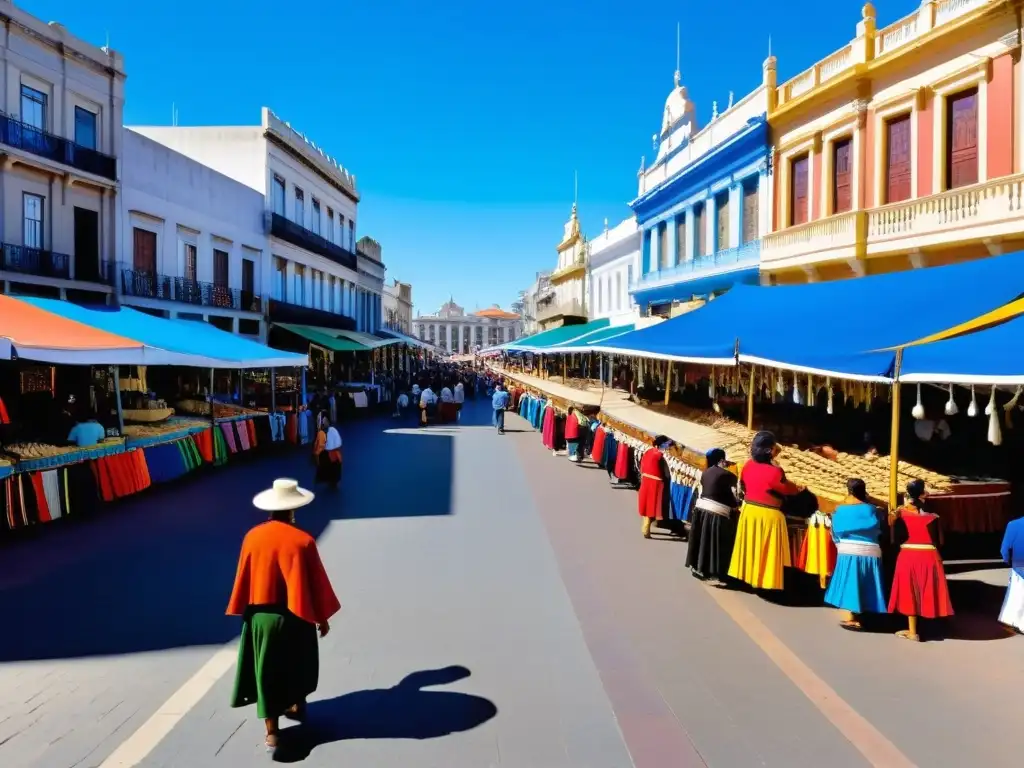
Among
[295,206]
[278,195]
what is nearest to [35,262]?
[278,195]

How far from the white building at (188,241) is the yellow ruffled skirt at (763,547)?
708 inches

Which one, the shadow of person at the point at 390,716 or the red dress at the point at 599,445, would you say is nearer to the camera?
the shadow of person at the point at 390,716

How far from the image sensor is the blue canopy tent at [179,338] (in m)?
12.0

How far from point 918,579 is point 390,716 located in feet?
12.8

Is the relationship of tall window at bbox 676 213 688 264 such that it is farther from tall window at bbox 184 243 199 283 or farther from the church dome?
tall window at bbox 184 243 199 283

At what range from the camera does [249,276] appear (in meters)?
25.9

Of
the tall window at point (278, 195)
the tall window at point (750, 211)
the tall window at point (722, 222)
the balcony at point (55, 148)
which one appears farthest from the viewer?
the tall window at point (278, 195)

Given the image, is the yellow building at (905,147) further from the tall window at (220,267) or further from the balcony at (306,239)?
the balcony at (306,239)

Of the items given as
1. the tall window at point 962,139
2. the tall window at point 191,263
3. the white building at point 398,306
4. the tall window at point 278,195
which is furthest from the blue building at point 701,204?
the white building at point 398,306

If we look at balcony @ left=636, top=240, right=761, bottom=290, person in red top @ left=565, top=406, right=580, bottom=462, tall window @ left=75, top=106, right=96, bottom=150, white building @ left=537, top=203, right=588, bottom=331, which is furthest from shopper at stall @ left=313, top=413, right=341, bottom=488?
white building @ left=537, top=203, right=588, bottom=331

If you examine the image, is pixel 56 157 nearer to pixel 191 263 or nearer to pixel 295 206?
pixel 191 263

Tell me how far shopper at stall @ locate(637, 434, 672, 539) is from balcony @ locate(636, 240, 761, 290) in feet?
35.0

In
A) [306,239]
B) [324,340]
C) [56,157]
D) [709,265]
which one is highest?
[306,239]

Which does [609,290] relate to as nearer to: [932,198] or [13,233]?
[932,198]
